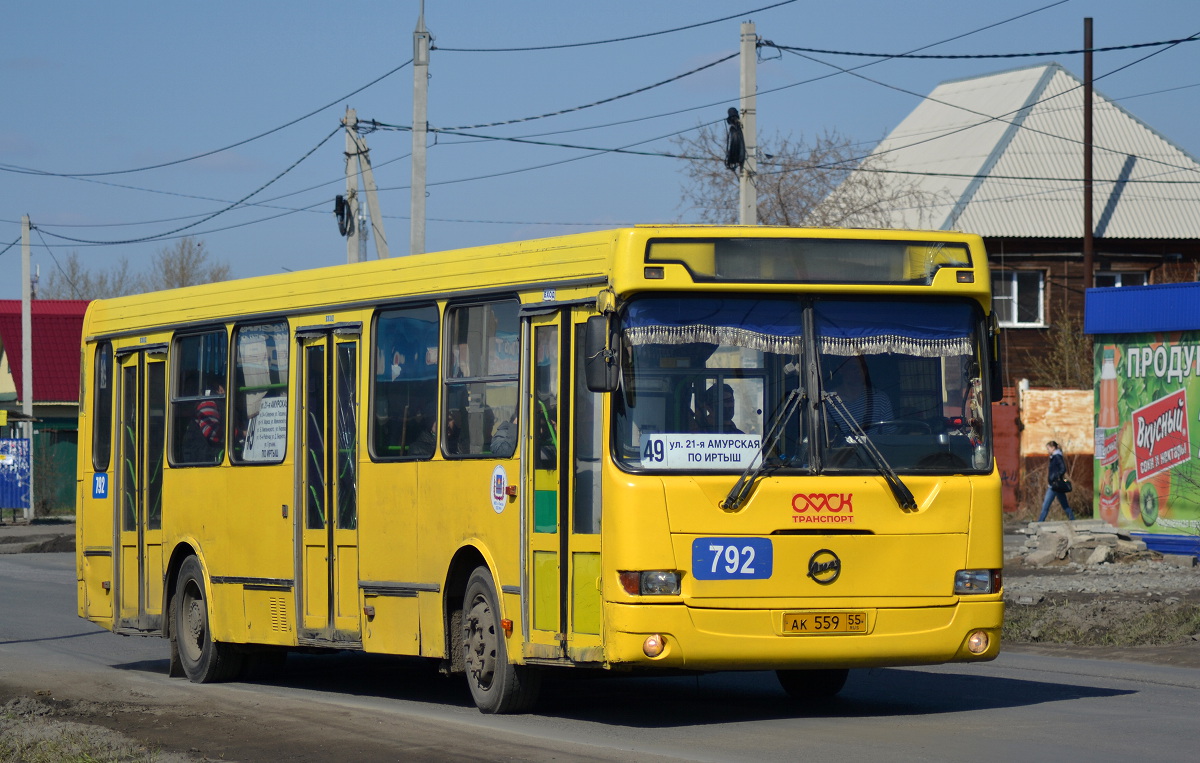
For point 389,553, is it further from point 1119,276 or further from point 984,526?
point 1119,276

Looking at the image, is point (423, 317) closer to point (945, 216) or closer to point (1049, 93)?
point (945, 216)

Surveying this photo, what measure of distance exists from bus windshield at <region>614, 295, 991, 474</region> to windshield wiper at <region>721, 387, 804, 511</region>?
0.06 ft

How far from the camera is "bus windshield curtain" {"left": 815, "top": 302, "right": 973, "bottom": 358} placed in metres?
9.80

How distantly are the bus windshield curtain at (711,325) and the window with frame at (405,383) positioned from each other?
84.2 inches

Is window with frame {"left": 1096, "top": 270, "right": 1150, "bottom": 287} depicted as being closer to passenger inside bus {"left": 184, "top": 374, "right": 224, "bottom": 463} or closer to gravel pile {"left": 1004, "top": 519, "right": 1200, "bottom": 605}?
gravel pile {"left": 1004, "top": 519, "right": 1200, "bottom": 605}

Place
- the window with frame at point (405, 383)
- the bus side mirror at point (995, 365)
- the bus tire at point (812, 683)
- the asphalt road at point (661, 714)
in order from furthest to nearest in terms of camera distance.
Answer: the bus tire at point (812, 683) → the window with frame at point (405, 383) → the bus side mirror at point (995, 365) → the asphalt road at point (661, 714)

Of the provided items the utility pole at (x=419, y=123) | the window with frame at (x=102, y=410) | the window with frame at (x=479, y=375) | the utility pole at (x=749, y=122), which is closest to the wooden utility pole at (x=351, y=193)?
the utility pole at (x=419, y=123)

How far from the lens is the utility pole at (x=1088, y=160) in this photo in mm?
41781

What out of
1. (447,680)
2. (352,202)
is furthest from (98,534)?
(352,202)

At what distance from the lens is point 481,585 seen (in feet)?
35.1

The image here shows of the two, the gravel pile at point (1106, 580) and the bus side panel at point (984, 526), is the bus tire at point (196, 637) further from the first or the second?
the gravel pile at point (1106, 580)

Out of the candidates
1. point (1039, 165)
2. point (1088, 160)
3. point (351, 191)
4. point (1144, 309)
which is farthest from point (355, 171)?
point (1039, 165)

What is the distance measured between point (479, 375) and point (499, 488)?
801 mm

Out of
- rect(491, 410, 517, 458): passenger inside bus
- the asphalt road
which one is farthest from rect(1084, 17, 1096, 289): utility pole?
rect(491, 410, 517, 458): passenger inside bus
